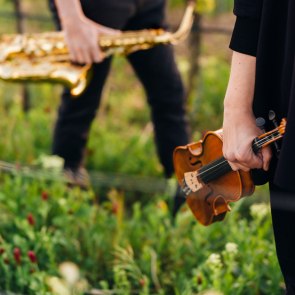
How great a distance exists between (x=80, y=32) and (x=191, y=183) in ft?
3.29

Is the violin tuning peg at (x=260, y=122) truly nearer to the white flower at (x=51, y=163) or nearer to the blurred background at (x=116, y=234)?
the blurred background at (x=116, y=234)

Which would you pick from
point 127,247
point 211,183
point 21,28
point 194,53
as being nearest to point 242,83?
point 211,183

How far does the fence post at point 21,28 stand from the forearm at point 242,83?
2931mm

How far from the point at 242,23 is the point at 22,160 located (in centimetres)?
227

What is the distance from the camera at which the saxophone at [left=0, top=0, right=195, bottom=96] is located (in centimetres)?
266

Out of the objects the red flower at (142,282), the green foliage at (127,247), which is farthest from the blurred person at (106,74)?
the red flower at (142,282)

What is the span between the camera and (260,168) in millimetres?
1560

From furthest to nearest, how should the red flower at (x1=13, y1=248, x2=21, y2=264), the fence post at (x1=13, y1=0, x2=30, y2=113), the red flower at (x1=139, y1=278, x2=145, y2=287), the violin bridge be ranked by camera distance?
the fence post at (x1=13, y1=0, x2=30, y2=113)
the red flower at (x1=13, y1=248, x2=21, y2=264)
the red flower at (x1=139, y1=278, x2=145, y2=287)
the violin bridge

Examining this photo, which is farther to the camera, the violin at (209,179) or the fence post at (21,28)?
the fence post at (21,28)

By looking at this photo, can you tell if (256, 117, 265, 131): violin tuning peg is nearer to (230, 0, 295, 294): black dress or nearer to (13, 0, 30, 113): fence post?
(230, 0, 295, 294): black dress

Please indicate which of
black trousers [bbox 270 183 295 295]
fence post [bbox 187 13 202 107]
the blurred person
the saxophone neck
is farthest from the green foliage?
fence post [bbox 187 13 202 107]

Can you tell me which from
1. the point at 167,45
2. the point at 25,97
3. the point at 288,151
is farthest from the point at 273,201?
the point at 25,97

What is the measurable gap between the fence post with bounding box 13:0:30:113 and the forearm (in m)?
2.93

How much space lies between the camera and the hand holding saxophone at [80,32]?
251 centimetres
